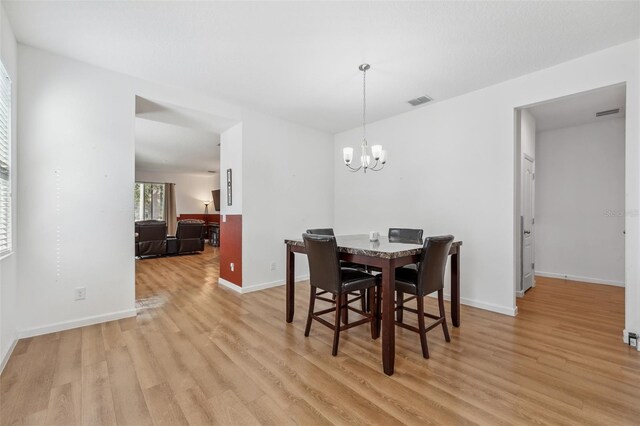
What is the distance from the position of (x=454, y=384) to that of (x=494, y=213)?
6.94 ft

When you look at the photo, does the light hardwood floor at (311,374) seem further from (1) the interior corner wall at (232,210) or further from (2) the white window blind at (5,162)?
(1) the interior corner wall at (232,210)

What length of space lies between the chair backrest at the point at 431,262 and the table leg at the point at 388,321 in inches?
11.9

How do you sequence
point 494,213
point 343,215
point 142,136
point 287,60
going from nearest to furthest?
point 287,60 < point 494,213 < point 343,215 < point 142,136

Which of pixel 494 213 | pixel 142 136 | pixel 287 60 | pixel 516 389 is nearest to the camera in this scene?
pixel 516 389

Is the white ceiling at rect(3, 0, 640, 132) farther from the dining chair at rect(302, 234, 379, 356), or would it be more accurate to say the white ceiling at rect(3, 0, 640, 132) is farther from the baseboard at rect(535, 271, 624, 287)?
the baseboard at rect(535, 271, 624, 287)

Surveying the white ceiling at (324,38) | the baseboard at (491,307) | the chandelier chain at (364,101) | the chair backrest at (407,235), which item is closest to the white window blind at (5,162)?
the white ceiling at (324,38)

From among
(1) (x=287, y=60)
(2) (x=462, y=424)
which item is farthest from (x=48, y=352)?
(1) (x=287, y=60)

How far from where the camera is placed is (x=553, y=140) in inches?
191

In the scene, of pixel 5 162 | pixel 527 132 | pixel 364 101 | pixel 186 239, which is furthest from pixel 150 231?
pixel 527 132

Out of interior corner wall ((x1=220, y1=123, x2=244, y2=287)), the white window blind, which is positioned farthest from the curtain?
the white window blind

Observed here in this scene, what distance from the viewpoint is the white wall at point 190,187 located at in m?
10.0

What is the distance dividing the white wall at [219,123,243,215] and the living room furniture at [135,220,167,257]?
322 centimetres

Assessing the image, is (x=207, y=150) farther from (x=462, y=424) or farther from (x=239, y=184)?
(x=462, y=424)

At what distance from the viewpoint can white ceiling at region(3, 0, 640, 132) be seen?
2.05 m
